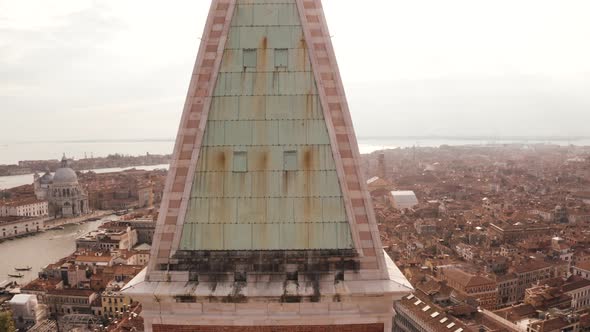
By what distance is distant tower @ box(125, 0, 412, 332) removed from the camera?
6754mm

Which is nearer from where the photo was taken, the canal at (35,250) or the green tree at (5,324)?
the green tree at (5,324)

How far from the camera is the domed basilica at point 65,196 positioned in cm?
11075

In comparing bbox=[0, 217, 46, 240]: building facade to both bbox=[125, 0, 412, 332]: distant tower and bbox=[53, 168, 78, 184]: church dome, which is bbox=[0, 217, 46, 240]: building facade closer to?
bbox=[53, 168, 78, 184]: church dome

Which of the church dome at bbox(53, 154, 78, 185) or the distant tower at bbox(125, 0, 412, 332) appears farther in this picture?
the church dome at bbox(53, 154, 78, 185)

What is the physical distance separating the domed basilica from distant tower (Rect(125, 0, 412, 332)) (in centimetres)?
11504

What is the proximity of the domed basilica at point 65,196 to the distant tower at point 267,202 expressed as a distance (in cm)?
11504

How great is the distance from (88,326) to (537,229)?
62.8 metres

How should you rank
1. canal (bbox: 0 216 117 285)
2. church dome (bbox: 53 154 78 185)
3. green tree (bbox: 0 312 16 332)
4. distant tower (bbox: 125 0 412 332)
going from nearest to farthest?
distant tower (bbox: 125 0 412 332) < green tree (bbox: 0 312 16 332) < canal (bbox: 0 216 117 285) < church dome (bbox: 53 154 78 185)

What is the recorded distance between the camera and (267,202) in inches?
278

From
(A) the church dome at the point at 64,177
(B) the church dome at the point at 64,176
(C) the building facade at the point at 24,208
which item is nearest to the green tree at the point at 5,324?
(C) the building facade at the point at 24,208

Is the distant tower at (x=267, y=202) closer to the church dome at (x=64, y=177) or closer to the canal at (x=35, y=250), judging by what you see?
the canal at (x=35, y=250)

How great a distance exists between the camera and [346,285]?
6.73 m

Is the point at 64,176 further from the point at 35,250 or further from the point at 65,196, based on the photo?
the point at 35,250

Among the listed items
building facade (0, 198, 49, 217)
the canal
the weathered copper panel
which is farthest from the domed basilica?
the weathered copper panel
